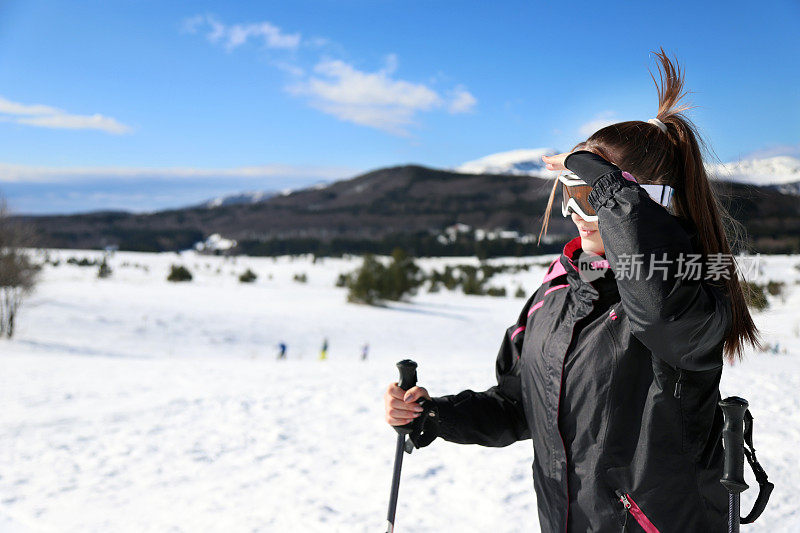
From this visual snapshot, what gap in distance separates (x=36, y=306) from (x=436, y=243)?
77035 millimetres

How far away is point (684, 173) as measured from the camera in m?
1.32

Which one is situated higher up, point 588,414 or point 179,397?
point 588,414

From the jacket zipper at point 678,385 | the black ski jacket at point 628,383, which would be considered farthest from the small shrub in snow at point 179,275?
the jacket zipper at point 678,385

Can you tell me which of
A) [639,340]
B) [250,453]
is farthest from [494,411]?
[250,453]

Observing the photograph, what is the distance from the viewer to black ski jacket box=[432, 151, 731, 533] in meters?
1.08

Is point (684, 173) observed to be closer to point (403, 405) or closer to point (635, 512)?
point (635, 512)

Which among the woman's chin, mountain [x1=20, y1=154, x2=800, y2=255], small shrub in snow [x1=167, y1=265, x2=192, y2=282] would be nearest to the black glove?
the woman's chin

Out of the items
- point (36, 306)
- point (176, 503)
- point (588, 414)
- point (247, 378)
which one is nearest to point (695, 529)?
point (588, 414)

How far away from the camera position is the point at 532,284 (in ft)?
151

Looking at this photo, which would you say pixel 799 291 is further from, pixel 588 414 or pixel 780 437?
pixel 588 414

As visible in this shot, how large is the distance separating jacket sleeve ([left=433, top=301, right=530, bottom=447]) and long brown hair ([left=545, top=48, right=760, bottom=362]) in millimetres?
637

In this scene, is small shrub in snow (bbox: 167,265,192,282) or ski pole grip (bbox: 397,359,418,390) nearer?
ski pole grip (bbox: 397,359,418,390)

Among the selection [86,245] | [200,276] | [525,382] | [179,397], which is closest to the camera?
[525,382]

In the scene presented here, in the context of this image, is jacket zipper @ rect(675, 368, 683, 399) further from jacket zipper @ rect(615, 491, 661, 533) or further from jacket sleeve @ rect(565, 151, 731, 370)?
jacket zipper @ rect(615, 491, 661, 533)
